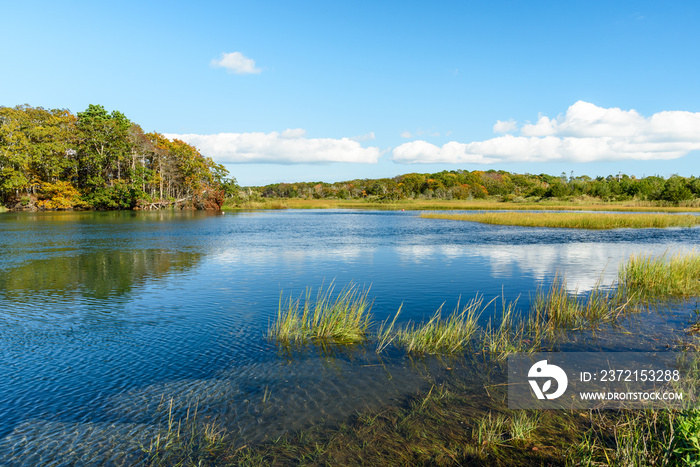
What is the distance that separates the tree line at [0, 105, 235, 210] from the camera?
67125 mm

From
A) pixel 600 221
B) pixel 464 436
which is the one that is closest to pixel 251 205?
pixel 600 221

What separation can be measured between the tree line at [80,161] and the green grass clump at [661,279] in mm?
76476

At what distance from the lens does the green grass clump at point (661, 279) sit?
51.8ft

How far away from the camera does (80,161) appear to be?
74.9 m

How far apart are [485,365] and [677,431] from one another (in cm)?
403

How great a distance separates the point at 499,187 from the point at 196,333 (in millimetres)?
161333

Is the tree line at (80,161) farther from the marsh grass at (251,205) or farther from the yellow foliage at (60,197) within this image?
the marsh grass at (251,205)

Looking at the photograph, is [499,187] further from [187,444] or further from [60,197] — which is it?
[187,444]

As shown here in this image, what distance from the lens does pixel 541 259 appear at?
24.6m

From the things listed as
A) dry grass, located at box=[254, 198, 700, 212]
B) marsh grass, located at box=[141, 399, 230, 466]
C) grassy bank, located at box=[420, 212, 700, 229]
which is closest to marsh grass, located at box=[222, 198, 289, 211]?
dry grass, located at box=[254, 198, 700, 212]

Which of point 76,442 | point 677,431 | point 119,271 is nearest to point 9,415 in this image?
point 76,442

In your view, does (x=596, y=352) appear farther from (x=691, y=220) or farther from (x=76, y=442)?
(x=691, y=220)

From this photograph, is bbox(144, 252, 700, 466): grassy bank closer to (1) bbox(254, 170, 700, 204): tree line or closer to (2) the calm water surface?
(2) the calm water surface

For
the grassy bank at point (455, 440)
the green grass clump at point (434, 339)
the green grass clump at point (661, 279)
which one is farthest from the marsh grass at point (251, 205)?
the grassy bank at point (455, 440)
